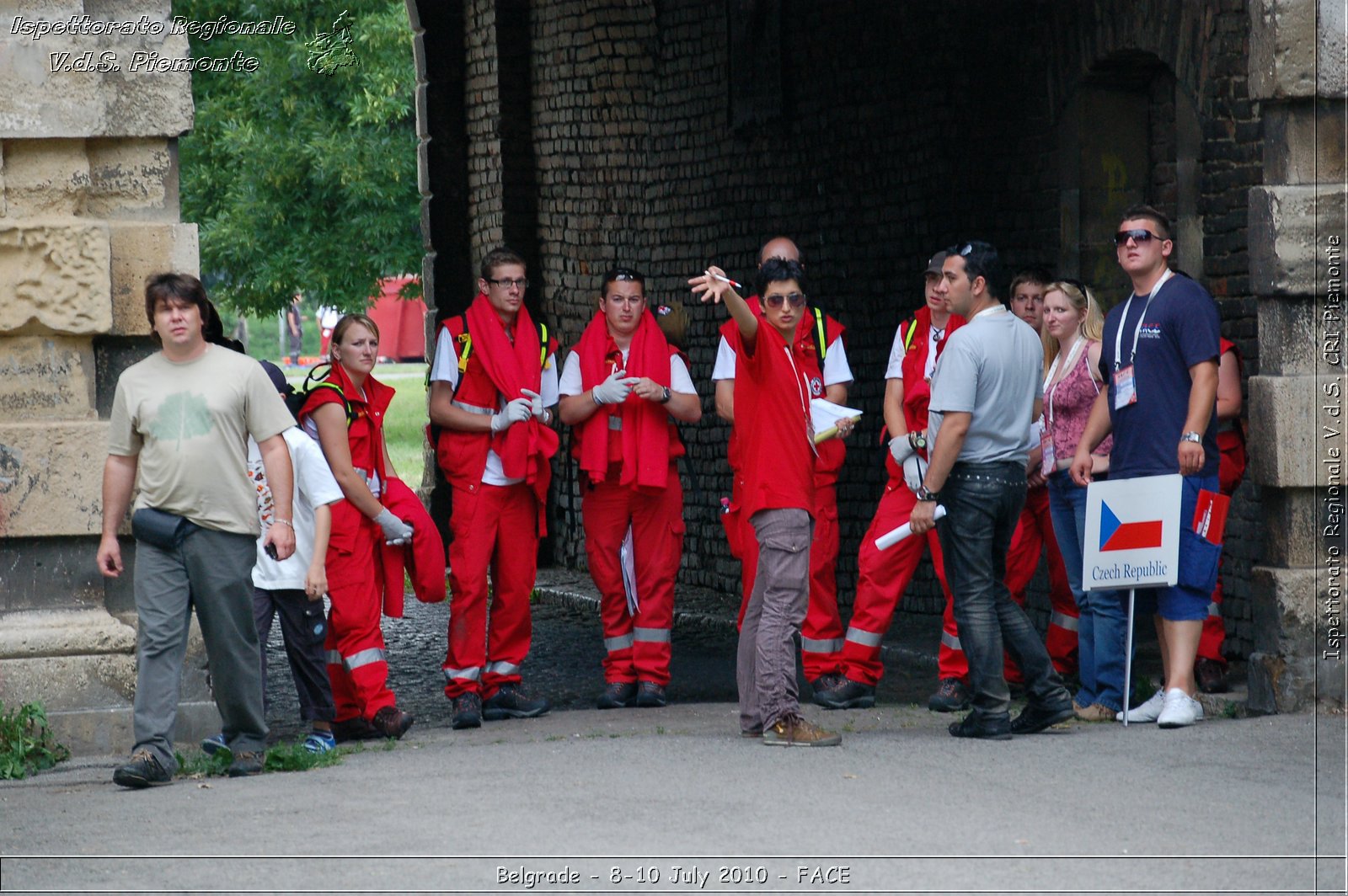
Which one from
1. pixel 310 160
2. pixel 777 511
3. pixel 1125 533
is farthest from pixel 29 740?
pixel 310 160

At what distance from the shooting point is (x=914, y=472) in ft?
24.2

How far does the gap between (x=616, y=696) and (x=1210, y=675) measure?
2650mm

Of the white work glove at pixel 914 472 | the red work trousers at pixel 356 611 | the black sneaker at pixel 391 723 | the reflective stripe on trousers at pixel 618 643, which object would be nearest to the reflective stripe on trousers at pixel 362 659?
the red work trousers at pixel 356 611

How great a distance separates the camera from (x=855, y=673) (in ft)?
27.3

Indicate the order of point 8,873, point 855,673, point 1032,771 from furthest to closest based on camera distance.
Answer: point 855,673 < point 1032,771 < point 8,873

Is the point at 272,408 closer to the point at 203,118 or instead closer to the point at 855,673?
the point at 855,673

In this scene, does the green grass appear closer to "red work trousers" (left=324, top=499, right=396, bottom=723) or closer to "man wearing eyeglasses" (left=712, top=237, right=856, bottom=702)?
"red work trousers" (left=324, top=499, right=396, bottom=723)

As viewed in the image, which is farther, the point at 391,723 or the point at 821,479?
the point at 821,479

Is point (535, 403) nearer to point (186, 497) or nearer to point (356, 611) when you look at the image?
point (356, 611)

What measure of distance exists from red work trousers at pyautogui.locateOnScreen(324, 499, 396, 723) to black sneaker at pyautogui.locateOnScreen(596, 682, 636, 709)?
1.18 meters

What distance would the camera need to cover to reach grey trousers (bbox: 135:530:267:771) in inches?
258

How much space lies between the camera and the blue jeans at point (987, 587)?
23.1 ft

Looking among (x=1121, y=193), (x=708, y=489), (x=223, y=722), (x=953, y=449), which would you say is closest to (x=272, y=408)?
(x=223, y=722)

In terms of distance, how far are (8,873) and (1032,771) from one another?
3360mm
